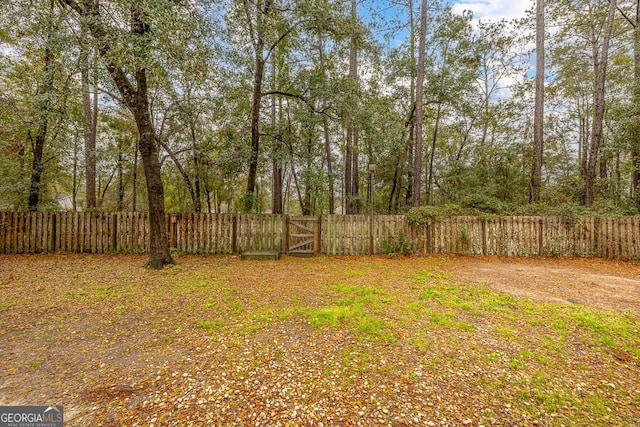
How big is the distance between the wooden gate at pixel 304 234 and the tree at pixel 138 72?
3.50m

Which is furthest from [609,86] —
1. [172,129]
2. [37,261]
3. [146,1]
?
[37,261]

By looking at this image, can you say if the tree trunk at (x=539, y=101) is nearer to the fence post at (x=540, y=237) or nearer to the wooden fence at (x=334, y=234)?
the fence post at (x=540, y=237)

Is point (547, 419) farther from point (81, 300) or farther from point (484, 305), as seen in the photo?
point (81, 300)

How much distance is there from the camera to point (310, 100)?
921 centimetres

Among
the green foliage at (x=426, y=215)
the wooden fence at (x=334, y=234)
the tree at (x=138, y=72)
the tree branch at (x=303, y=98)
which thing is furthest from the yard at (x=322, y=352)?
the tree branch at (x=303, y=98)

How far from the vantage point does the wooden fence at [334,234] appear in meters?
7.66

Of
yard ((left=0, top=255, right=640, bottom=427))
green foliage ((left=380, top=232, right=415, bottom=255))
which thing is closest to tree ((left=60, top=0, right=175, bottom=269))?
yard ((left=0, top=255, right=640, bottom=427))

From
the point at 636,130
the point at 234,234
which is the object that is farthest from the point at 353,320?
the point at 636,130

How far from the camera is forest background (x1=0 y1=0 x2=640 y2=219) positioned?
17.5ft

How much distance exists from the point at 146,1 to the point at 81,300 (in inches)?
197

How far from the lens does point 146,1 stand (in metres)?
4.11

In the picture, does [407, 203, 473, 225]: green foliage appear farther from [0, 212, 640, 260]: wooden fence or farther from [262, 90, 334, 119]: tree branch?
[262, 90, 334, 119]: tree branch

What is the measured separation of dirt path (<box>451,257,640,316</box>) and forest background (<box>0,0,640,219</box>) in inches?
81.3

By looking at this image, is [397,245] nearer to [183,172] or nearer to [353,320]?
[353,320]
